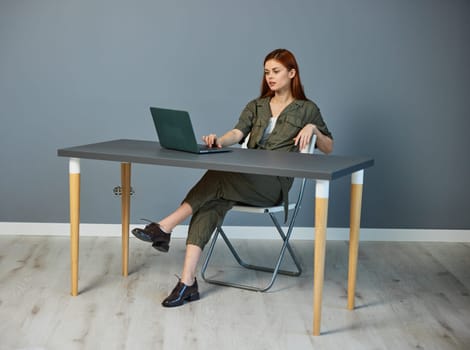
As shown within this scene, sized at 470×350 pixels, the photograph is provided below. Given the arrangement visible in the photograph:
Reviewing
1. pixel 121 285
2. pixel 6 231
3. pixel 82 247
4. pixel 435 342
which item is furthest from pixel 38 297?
pixel 435 342

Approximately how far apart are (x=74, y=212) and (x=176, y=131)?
0.62 m

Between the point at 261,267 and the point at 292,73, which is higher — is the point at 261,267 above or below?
below

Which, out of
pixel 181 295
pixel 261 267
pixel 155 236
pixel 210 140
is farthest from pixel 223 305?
pixel 210 140

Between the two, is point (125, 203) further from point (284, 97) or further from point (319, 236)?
point (319, 236)

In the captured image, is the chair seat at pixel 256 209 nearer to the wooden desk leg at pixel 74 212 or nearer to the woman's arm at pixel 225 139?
the woman's arm at pixel 225 139

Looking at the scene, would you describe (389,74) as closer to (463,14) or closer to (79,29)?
(463,14)

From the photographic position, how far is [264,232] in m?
5.21

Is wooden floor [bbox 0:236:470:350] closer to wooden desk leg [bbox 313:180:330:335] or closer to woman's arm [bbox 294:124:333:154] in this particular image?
wooden desk leg [bbox 313:180:330:335]

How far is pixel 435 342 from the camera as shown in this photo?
336 centimetres

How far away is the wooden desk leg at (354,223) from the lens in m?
3.64

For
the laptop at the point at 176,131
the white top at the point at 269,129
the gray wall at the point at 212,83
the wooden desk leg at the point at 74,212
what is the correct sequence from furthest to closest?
1. the gray wall at the point at 212,83
2. the white top at the point at 269,129
3. the wooden desk leg at the point at 74,212
4. the laptop at the point at 176,131

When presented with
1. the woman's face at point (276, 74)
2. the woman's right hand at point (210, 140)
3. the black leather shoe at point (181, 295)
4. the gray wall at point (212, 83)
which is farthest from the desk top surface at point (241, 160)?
the gray wall at point (212, 83)

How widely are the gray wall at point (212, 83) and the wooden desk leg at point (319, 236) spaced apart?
6.02 ft

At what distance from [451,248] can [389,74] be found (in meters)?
1.17
